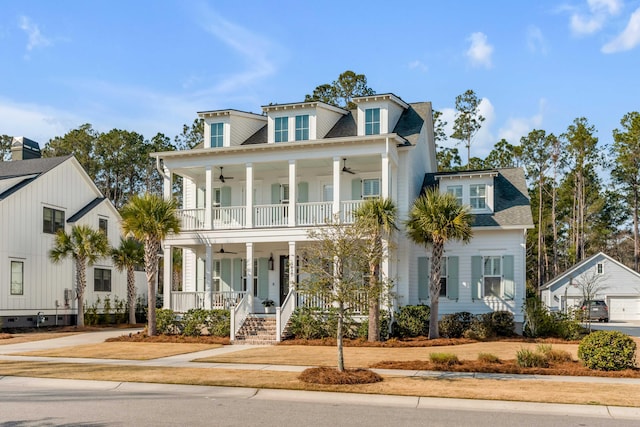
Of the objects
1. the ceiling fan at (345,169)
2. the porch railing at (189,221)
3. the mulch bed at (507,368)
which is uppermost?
the ceiling fan at (345,169)

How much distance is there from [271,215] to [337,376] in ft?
42.6

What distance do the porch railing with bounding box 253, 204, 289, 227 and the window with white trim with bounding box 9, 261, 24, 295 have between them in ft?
42.0

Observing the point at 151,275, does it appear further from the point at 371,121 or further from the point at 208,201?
the point at 371,121

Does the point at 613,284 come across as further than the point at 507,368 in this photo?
Yes

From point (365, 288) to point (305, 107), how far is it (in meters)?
13.5

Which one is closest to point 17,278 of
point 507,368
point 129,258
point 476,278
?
point 129,258

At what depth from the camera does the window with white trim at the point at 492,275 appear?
26219 millimetres

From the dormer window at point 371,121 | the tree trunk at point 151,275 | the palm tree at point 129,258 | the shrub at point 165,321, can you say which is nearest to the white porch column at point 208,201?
the tree trunk at point 151,275

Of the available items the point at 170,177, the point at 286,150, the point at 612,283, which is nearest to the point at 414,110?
the point at 286,150

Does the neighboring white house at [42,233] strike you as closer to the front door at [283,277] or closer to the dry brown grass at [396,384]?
the front door at [283,277]

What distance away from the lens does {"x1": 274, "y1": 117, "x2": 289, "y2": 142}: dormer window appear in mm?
27047

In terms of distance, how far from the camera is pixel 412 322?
24.3 m

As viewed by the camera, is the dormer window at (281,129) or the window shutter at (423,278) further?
the dormer window at (281,129)

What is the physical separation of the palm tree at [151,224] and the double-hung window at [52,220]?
10.1 metres
